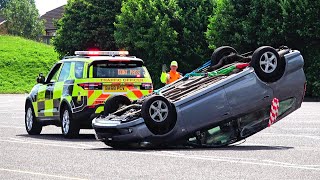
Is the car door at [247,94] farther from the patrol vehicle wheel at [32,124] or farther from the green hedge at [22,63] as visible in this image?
the green hedge at [22,63]

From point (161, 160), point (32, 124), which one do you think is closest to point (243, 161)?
point (161, 160)

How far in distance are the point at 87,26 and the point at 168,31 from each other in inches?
680

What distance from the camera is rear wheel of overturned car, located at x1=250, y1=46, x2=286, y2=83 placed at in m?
15.6

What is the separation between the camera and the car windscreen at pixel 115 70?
18.8 m

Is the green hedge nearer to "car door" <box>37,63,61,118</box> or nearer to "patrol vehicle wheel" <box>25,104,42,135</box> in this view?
"patrol vehicle wheel" <box>25,104,42,135</box>

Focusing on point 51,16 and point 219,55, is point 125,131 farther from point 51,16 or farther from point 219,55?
point 51,16

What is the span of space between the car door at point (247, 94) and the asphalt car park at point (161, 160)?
0.69 m

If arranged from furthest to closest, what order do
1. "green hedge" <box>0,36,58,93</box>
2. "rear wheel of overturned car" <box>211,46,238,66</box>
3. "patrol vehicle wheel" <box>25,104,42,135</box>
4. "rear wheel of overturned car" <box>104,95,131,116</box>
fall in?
"green hedge" <box>0,36,58,93</box> → "patrol vehicle wheel" <box>25,104,42,135</box> → "rear wheel of overturned car" <box>211,46,238,66</box> → "rear wheel of overturned car" <box>104,95,131,116</box>

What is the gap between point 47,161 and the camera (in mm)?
13398

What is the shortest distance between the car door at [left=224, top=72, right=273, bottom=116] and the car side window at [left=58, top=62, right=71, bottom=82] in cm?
507

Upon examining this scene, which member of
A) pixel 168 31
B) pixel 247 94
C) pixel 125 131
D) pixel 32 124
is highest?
pixel 168 31

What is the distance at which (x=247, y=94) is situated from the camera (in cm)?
1548

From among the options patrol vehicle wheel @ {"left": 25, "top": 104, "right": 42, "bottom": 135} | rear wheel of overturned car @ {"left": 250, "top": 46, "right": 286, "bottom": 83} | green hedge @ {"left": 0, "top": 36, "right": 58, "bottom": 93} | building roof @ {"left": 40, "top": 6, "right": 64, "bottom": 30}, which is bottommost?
green hedge @ {"left": 0, "top": 36, "right": 58, "bottom": 93}

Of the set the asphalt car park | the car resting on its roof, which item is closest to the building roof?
the asphalt car park
